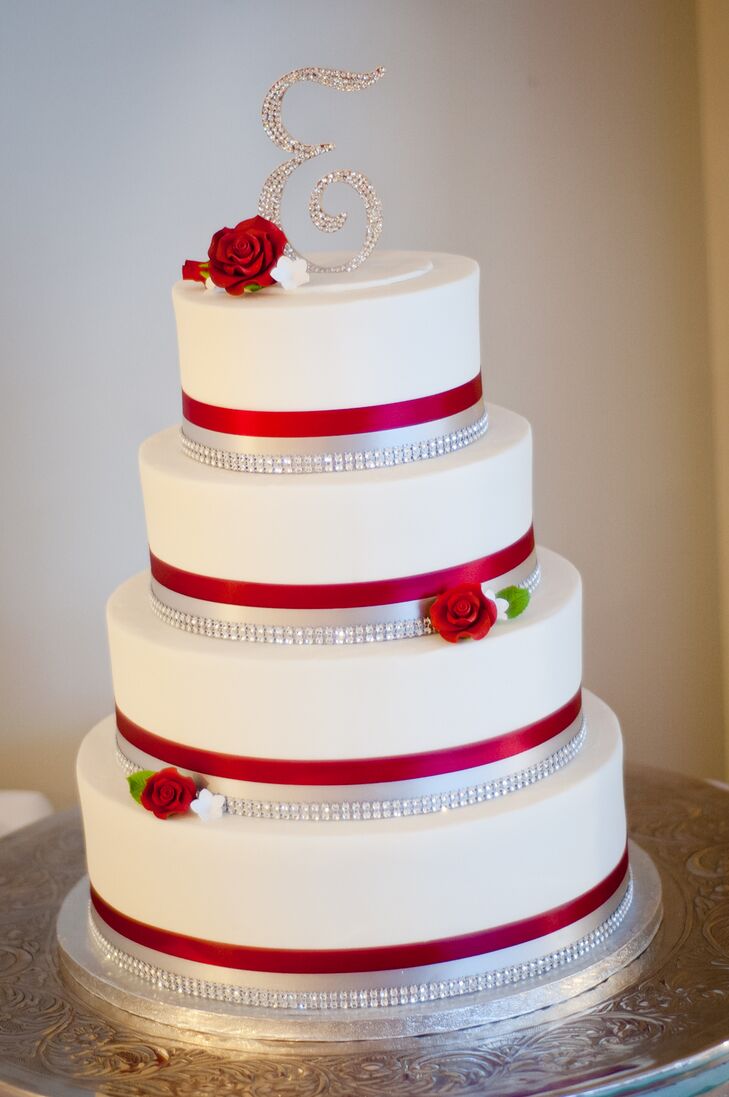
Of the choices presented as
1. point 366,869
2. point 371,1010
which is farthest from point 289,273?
point 371,1010

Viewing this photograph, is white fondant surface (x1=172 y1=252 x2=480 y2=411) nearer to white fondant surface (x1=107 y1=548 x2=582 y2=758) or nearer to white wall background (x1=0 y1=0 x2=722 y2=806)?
white fondant surface (x1=107 y1=548 x2=582 y2=758)

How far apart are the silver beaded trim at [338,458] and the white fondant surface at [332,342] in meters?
0.08

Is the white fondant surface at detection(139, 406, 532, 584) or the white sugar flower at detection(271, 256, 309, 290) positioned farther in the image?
the white sugar flower at detection(271, 256, 309, 290)

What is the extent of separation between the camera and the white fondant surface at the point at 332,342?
245 cm

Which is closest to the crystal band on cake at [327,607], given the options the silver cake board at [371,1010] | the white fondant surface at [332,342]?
the white fondant surface at [332,342]

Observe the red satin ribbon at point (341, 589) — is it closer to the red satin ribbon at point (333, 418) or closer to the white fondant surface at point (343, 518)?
the white fondant surface at point (343, 518)

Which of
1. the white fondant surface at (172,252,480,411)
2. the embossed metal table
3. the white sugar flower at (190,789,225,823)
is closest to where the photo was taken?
the embossed metal table

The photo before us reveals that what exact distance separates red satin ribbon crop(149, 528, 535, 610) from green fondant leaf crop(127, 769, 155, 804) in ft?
1.08

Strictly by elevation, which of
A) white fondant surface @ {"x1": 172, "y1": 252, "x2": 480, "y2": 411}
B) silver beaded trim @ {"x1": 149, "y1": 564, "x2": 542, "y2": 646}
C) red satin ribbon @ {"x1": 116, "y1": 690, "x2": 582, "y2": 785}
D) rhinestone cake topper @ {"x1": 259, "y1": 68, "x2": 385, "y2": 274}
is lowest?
red satin ribbon @ {"x1": 116, "y1": 690, "x2": 582, "y2": 785}

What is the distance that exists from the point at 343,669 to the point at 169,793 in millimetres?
394

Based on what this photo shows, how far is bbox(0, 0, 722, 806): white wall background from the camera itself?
4020 mm

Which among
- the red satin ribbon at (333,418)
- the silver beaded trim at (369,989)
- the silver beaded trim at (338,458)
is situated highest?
the red satin ribbon at (333,418)

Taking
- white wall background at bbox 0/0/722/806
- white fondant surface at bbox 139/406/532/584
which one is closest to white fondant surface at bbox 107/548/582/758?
white fondant surface at bbox 139/406/532/584

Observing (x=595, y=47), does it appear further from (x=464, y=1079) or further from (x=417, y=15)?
(x=464, y=1079)
